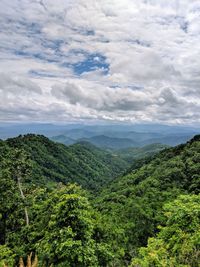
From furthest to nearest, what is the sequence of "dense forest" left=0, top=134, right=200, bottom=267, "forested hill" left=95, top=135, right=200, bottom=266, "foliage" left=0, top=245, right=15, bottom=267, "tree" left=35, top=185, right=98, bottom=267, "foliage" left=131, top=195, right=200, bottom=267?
1. "forested hill" left=95, top=135, right=200, bottom=266
2. "foliage" left=0, top=245, right=15, bottom=267
3. "tree" left=35, top=185, right=98, bottom=267
4. "dense forest" left=0, top=134, right=200, bottom=267
5. "foliage" left=131, top=195, right=200, bottom=267

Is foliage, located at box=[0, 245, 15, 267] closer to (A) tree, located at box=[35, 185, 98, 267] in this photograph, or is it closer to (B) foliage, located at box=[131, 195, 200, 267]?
(A) tree, located at box=[35, 185, 98, 267]

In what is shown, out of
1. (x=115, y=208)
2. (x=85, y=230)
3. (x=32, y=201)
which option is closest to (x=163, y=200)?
(x=115, y=208)

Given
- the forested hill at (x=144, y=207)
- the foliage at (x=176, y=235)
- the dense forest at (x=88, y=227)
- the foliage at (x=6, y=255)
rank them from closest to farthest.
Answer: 1. the foliage at (x=176, y=235)
2. the dense forest at (x=88, y=227)
3. the foliage at (x=6, y=255)
4. the forested hill at (x=144, y=207)

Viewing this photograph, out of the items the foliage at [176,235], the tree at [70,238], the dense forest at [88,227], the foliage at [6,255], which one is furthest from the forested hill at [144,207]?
the foliage at [6,255]

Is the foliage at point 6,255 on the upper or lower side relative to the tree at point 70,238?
lower

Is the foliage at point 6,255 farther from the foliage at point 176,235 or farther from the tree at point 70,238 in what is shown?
the foliage at point 176,235

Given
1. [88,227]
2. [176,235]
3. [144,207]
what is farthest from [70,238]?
[144,207]

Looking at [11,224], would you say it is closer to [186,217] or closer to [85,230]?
[85,230]

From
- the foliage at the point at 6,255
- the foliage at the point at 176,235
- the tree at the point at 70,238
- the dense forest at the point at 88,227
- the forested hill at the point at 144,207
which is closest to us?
the foliage at the point at 176,235

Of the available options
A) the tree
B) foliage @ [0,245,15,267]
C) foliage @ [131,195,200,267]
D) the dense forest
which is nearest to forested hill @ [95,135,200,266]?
the dense forest

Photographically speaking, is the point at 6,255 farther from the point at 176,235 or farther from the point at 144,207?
the point at 144,207

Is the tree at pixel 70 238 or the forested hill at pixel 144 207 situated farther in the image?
the forested hill at pixel 144 207
